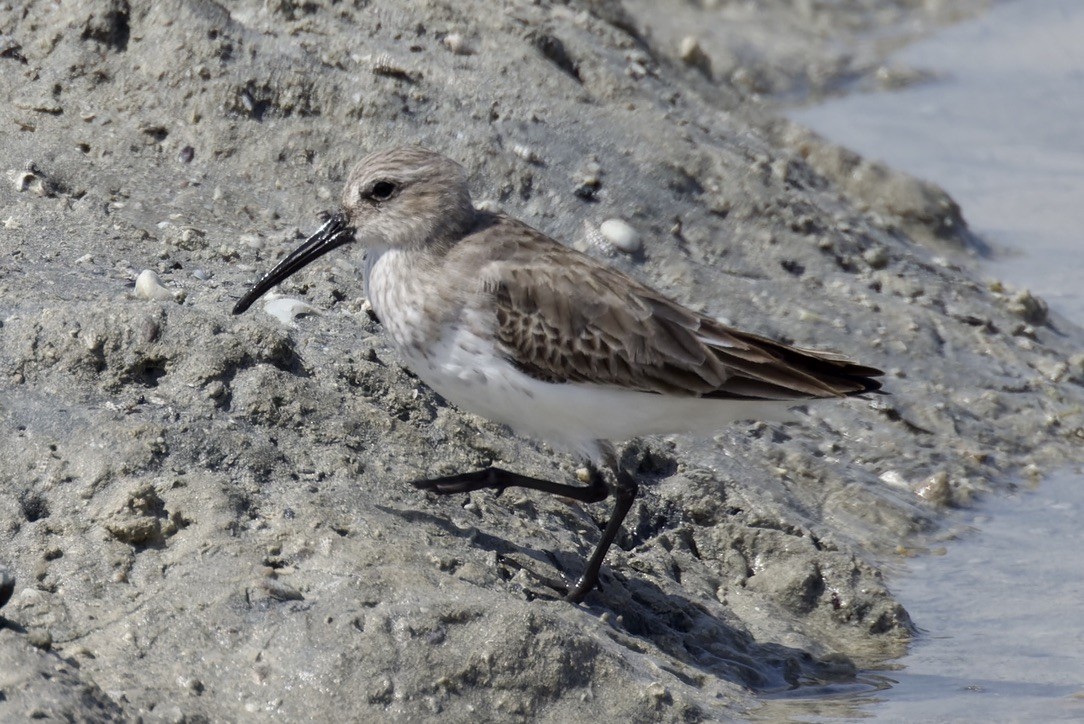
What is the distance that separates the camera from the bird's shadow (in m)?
5.77

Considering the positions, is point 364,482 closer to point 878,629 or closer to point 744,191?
point 878,629

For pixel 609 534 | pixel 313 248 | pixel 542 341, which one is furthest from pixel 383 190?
pixel 609 534

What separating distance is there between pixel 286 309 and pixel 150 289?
0.61 meters

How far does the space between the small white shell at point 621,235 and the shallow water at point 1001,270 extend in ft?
7.54

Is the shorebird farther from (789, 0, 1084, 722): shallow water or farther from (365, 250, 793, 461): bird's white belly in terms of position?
(789, 0, 1084, 722): shallow water

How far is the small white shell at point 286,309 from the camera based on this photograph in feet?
22.4

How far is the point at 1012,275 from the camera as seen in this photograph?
408 inches

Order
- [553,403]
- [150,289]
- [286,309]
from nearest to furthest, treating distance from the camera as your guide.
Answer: [553,403] < [150,289] < [286,309]

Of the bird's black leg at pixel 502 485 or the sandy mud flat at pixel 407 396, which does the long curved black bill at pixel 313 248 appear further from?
the bird's black leg at pixel 502 485

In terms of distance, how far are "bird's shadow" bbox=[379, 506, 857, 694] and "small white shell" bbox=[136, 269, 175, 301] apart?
1.62 m

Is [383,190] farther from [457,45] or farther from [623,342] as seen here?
[457,45]

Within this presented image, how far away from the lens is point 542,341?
596 cm

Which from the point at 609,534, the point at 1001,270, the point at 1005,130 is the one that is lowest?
the point at 609,534

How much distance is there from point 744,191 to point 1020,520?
257 cm
